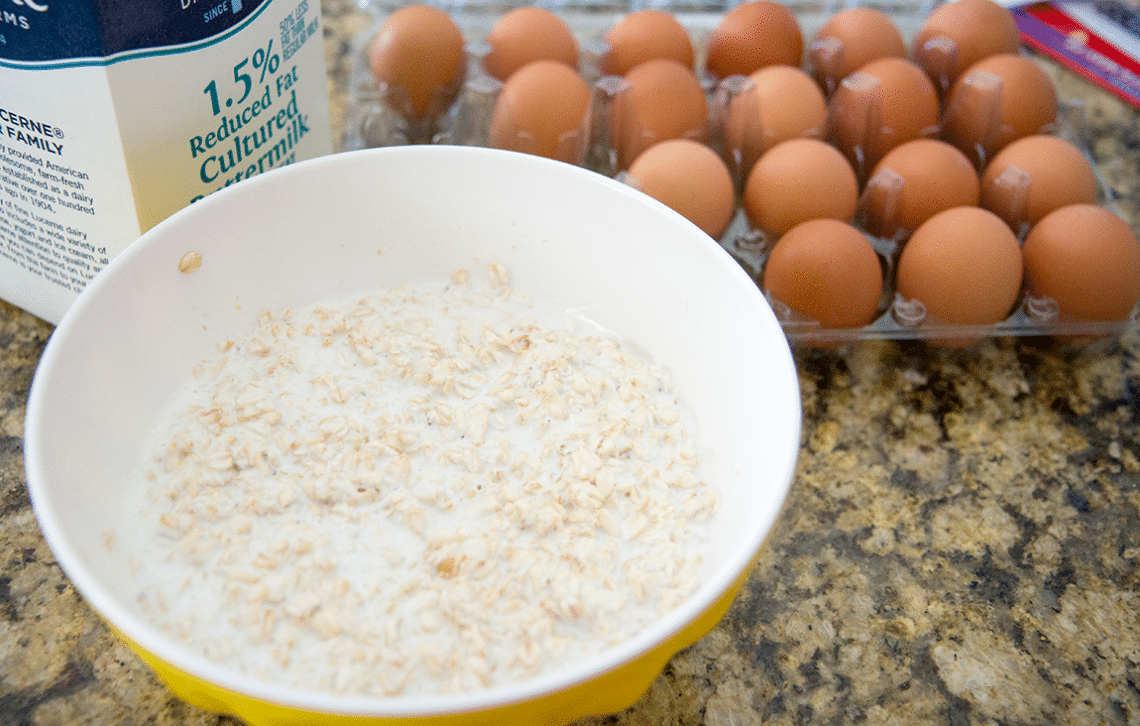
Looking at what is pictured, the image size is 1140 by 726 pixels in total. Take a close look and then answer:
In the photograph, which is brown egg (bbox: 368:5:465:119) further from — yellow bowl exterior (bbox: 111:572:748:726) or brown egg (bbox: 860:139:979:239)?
yellow bowl exterior (bbox: 111:572:748:726)

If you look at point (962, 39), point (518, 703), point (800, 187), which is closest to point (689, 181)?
point (800, 187)

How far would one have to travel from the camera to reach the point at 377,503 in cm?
65

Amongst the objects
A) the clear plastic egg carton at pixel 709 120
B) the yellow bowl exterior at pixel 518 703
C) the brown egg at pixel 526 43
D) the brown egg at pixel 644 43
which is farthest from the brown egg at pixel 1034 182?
the yellow bowl exterior at pixel 518 703

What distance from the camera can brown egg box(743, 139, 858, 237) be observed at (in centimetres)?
91

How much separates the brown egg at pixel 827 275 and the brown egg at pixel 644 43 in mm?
369

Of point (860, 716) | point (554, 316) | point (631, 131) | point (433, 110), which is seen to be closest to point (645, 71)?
point (631, 131)

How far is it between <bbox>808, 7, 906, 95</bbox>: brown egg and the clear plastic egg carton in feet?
0.12

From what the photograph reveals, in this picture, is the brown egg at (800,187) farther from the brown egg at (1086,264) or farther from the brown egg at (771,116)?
the brown egg at (1086,264)

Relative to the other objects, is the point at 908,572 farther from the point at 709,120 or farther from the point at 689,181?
the point at 709,120

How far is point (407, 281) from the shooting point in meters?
0.84

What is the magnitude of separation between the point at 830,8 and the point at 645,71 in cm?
41

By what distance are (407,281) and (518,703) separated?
18.7 inches

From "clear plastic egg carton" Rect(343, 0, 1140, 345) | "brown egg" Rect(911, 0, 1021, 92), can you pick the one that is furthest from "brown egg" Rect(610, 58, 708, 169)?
"brown egg" Rect(911, 0, 1021, 92)

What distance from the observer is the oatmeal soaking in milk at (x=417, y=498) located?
22.3 inches
